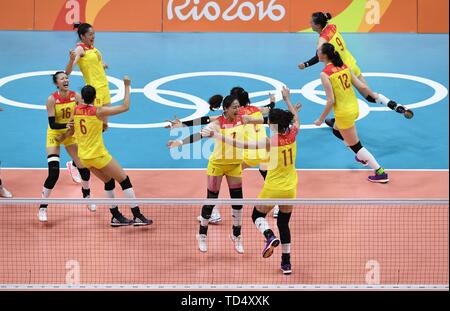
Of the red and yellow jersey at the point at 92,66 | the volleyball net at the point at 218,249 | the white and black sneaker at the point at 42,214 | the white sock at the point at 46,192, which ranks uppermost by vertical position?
the red and yellow jersey at the point at 92,66

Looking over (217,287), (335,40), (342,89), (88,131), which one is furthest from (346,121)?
(217,287)

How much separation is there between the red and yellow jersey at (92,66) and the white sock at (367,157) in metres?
4.76

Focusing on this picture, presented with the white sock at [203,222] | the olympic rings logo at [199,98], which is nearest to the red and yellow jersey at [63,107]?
the white sock at [203,222]

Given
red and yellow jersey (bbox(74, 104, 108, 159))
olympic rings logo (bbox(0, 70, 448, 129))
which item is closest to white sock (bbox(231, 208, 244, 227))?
red and yellow jersey (bbox(74, 104, 108, 159))

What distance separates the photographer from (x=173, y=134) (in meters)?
17.4

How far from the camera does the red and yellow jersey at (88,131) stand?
1260 cm

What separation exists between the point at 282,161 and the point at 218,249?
6.26ft

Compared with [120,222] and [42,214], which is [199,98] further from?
[42,214]

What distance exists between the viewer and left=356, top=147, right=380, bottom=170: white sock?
1519 centimetres

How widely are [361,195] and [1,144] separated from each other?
712cm

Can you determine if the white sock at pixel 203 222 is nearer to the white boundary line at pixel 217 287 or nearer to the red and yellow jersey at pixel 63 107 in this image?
the white boundary line at pixel 217 287

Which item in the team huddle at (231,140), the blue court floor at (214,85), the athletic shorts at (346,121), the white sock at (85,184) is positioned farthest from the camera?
the blue court floor at (214,85)
